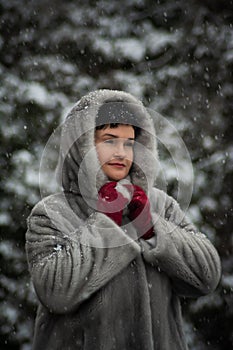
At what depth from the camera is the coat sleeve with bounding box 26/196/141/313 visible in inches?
70.9

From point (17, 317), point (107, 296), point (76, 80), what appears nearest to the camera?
point (107, 296)

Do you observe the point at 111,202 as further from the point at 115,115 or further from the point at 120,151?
the point at 115,115

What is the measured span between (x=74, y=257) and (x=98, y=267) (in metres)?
0.08

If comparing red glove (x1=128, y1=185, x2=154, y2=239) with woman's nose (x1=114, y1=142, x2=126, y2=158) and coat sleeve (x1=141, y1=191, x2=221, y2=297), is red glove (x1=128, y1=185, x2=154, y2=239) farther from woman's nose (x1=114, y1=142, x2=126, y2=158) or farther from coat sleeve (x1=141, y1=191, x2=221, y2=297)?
woman's nose (x1=114, y1=142, x2=126, y2=158)

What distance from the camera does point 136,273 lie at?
6.23 ft

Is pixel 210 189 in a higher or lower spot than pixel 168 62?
lower

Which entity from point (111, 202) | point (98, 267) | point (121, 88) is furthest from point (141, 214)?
point (121, 88)

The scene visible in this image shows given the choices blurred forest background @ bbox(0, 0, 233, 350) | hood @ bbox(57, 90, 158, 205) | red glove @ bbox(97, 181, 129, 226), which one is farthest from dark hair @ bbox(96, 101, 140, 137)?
blurred forest background @ bbox(0, 0, 233, 350)

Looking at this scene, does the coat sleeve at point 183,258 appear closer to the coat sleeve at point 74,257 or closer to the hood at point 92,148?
the coat sleeve at point 74,257

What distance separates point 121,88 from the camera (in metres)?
4.65

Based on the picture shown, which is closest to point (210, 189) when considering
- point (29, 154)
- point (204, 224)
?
point (204, 224)

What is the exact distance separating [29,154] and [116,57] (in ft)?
3.55

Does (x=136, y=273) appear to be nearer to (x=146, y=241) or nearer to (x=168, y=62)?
(x=146, y=241)

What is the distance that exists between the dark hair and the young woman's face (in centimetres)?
2
